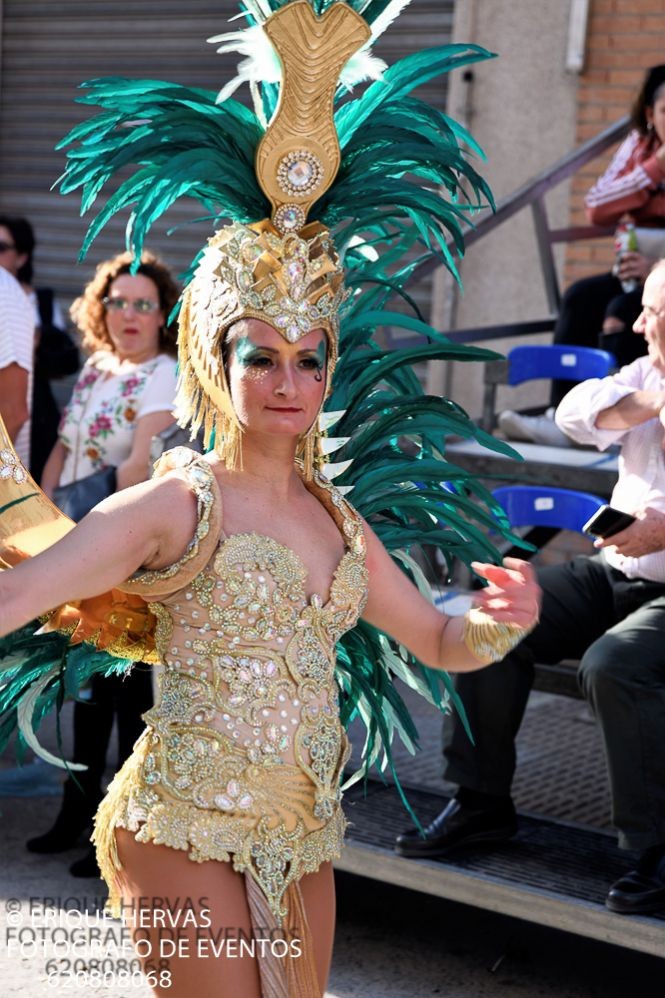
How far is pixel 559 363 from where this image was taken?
5.38 metres

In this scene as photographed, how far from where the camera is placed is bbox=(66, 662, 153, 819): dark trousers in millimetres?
4633

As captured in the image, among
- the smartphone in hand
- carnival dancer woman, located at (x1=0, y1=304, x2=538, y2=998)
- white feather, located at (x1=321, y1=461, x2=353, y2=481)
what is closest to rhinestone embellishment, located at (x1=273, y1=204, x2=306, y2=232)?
carnival dancer woman, located at (x1=0, y1=304, x2=538, y2=998)

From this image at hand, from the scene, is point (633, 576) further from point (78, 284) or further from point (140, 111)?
point (78, 284)

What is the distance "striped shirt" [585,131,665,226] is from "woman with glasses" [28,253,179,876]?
187 cm

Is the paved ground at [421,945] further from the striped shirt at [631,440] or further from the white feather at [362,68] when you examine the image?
the white feather at [362,68]

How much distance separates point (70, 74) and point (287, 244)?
699cm

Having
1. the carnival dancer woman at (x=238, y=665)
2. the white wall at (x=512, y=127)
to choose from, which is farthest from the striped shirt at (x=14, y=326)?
the white wall at (x=512, y=127)

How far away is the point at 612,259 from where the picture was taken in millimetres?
6898

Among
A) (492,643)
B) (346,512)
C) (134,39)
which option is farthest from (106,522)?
(134,39)

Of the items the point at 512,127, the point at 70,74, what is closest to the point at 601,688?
the point at 512,127

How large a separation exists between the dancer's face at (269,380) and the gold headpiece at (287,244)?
19 millimetres

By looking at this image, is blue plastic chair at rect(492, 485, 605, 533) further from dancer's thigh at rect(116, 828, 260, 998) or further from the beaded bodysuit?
dancer's thigh at rect(116, 828, 260, 998)

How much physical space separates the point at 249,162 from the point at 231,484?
23.8 inches

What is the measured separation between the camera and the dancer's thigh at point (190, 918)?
225cm
